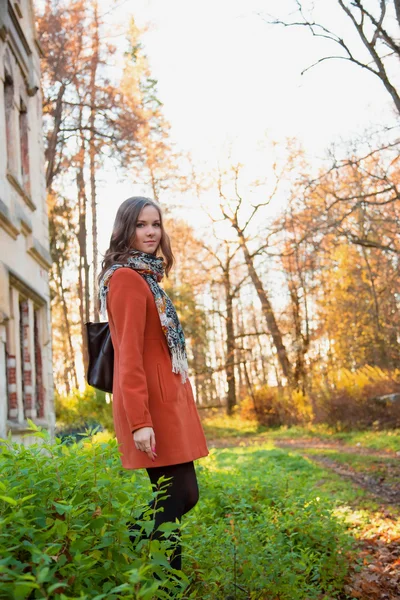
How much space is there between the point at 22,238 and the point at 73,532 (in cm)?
727

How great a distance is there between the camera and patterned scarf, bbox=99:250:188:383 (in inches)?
132

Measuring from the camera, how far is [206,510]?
547cm

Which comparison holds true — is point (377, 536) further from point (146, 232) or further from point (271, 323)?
point (271, 323)

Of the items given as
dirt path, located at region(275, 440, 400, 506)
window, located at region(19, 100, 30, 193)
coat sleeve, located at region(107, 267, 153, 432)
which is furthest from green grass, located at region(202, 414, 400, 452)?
coat sleeve, located at region(107, 267, 153, 432)

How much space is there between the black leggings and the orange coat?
74 mm

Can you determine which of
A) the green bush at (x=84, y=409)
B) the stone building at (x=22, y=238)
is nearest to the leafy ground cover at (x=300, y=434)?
the green bush at (x=84, y=409)

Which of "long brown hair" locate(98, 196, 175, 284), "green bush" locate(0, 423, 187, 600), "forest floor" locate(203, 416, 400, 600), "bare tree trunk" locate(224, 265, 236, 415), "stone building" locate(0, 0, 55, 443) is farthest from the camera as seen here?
"bare tree trunk" locate(224, 265, 236, 415)

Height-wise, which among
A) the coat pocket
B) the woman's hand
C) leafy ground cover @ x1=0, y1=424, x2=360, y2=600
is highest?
the coat pocket

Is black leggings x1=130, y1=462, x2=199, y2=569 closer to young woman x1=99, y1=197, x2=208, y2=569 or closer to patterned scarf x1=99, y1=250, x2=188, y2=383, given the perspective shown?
young woman x1=99, y1=197, x2=208, y2=569

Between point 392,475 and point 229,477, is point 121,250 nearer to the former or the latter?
point 229,477

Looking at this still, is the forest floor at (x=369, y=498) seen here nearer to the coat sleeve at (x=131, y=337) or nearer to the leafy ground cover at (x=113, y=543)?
the leafy ground cover at (x=113, y=543)

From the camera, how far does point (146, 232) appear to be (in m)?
3.54

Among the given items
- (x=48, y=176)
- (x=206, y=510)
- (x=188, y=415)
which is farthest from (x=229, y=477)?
(x=48, y=176)

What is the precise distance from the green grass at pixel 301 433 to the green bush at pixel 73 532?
1088 centimetres
